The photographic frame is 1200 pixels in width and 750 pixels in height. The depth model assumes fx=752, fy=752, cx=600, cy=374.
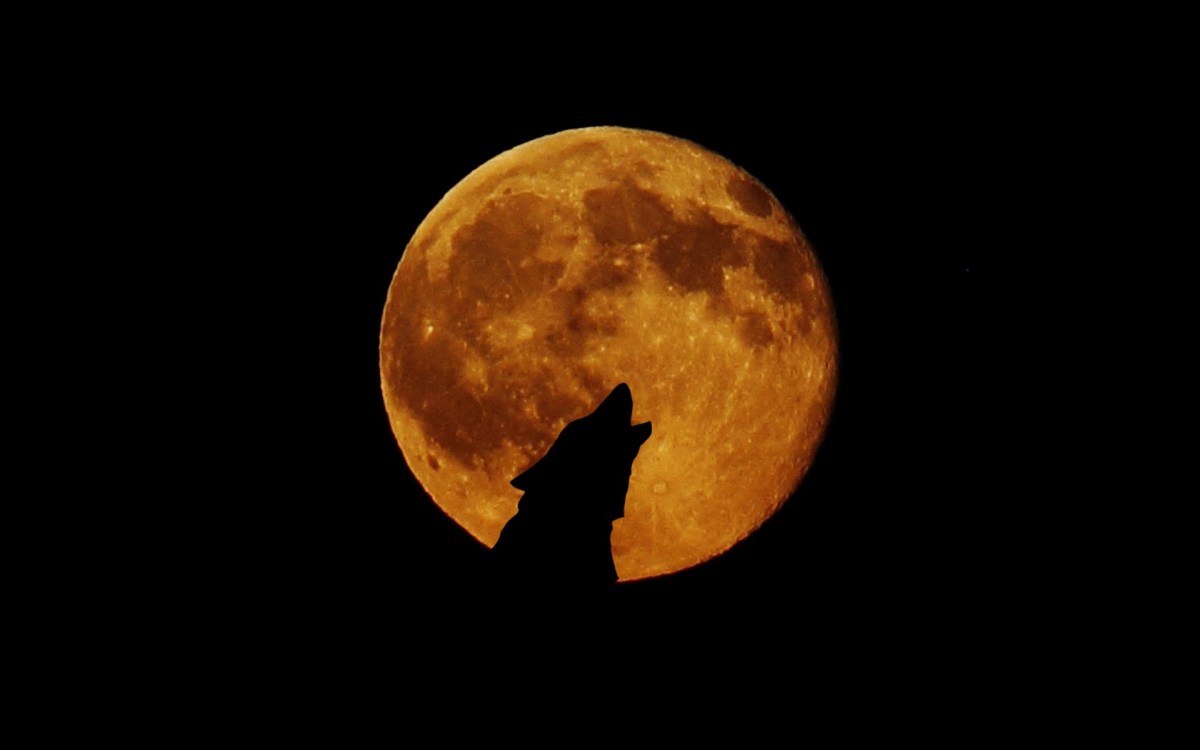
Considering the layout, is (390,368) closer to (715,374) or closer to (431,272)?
(431,272)

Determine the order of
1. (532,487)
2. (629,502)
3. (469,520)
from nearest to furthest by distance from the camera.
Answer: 1. (532,487)
2. (629,502)
3. (469,520)

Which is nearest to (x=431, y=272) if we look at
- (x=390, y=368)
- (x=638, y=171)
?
(x=390, y=368)

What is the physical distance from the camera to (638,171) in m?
4.04

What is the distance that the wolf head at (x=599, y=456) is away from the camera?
2977mm

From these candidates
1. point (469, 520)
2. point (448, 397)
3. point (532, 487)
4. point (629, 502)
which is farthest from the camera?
point (469, 520)

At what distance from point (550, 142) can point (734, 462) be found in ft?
7.05

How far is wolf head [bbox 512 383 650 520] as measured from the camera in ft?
9.77

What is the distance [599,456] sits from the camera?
10.4 ft

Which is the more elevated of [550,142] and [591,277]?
[550,142]

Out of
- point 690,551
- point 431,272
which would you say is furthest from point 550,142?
point 690,551

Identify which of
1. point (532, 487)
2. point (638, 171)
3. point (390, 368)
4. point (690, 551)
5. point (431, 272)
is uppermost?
point (638, 171)

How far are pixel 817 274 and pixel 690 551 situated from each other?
178 centimetres

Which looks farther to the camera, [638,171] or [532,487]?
[638,171]

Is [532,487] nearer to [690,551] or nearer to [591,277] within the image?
[591,277]
